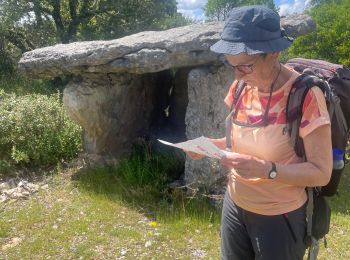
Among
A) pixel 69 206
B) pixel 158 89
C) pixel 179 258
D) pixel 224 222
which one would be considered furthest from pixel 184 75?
pixel 224 222

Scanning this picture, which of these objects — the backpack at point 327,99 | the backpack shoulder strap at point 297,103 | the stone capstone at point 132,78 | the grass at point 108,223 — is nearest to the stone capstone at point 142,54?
the stone capstone at point 132,78

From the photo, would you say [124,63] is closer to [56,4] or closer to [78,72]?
[78,72]

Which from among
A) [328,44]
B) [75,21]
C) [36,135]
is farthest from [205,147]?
[75,21]

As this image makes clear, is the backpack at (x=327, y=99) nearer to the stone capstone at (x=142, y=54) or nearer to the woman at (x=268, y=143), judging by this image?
the woman at (x=268, y=143)

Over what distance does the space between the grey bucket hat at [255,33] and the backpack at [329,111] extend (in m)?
0.21

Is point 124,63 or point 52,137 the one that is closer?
point 124,63

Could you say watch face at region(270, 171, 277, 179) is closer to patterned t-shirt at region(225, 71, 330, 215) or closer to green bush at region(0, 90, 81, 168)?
patterned t-shirt at region(225, 71, 330, 215)

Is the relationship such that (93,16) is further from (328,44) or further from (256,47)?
(256,47)

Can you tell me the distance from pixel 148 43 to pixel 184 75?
1.67 metres

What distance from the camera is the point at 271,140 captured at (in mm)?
1938

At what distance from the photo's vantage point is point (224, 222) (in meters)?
2.33

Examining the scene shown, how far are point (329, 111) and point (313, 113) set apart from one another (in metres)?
0.17

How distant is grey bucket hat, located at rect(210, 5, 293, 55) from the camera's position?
1.88 metres

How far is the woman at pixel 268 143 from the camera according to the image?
1.83 metres
